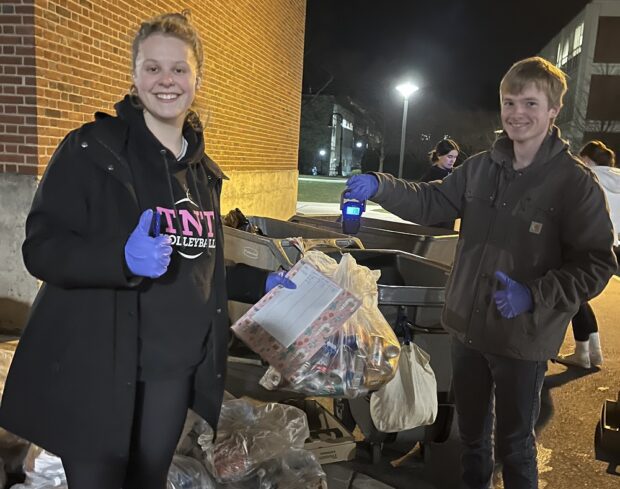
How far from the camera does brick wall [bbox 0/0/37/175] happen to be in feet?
14.9

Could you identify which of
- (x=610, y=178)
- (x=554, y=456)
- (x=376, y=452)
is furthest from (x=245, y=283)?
(x=610, y=178)

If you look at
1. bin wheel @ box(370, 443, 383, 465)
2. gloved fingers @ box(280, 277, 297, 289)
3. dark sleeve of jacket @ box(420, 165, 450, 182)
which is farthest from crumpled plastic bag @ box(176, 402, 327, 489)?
dark sleeve of jacket @ box(420, 165, 450, 182)

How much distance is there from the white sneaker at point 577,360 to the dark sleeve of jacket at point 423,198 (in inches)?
125

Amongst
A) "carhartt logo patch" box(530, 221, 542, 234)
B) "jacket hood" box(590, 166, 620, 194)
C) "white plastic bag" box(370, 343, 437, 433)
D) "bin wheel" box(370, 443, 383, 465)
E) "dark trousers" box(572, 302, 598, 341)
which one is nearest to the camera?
"carhartt logo patch" box(530, 221, 542, 234)

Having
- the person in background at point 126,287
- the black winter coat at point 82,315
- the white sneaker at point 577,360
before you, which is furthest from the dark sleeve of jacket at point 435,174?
the black winter coat at point 82,315

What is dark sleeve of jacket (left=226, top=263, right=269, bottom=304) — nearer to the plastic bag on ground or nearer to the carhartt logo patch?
the plastic bag on ground

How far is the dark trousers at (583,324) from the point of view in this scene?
511cm

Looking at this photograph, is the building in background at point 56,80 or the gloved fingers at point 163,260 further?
the building in background at point 56,80

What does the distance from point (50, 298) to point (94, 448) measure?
463 millimetres

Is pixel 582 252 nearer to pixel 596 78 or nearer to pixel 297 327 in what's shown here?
pixel 297 327

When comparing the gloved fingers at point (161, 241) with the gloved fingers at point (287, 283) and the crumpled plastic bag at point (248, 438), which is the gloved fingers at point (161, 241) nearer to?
the gloved fingers at point (287, 283)

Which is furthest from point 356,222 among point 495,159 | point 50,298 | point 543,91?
point 50,298

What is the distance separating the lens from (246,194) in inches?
401

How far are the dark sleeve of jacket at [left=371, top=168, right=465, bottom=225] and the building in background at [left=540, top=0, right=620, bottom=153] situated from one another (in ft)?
106
